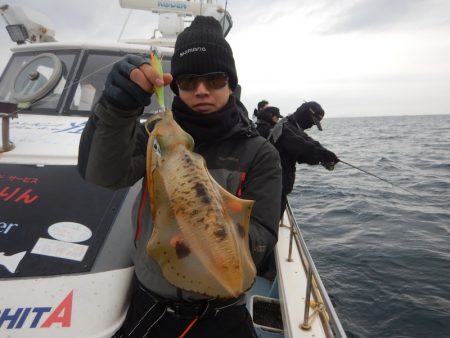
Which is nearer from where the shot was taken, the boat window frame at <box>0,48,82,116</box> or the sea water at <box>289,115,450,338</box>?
the boat window frame at <box>0,48,82,116</box>

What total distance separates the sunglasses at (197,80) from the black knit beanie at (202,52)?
23mm

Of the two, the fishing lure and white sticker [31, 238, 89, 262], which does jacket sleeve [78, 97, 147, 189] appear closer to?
the fishing lure

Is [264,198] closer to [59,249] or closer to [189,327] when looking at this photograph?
[189,327]

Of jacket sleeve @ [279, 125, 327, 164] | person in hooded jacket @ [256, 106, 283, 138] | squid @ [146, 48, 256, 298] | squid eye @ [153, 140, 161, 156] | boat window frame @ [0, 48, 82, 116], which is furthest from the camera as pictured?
person in hooded jacket @ [256, 106, 283, 138]

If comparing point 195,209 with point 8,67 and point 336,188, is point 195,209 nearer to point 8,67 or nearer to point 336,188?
point 8,67

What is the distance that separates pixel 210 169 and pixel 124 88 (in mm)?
699

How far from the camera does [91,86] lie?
440 cm

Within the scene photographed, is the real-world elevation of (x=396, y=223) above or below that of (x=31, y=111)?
below

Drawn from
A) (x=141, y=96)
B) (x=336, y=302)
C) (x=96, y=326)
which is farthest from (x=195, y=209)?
(x=336, y=302)

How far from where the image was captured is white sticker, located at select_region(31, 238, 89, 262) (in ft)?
7.07

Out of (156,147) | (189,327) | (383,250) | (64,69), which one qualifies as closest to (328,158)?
(383,250)

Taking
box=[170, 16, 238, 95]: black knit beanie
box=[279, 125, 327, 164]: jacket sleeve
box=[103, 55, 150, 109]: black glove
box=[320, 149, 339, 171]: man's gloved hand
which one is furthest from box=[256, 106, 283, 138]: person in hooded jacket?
box=[103, 55, 150, 109]: black glove

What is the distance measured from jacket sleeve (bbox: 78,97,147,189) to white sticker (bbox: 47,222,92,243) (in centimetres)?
75

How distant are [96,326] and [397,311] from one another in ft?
18.6
